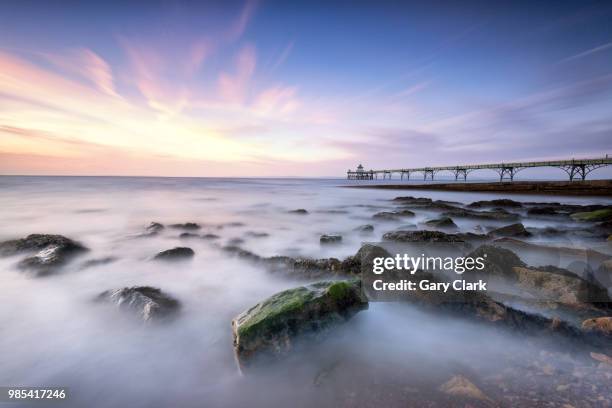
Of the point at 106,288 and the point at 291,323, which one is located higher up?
the point at 291,323

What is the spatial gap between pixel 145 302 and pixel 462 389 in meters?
4.76

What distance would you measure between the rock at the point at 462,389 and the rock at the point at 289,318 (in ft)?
5.00

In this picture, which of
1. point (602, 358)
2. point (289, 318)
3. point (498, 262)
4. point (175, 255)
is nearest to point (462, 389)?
point (602, 358)

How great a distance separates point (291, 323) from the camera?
3.65 meters

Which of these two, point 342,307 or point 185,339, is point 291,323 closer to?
point 342,307

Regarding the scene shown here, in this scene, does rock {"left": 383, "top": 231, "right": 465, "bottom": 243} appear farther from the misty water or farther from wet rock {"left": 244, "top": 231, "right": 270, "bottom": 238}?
wet rock {"left": 244, "top": 231, "right": 270, "bottom": 238}

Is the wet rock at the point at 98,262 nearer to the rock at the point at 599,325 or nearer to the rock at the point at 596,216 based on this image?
the rock at the point at 599,325

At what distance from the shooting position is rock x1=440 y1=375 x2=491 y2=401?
285cm

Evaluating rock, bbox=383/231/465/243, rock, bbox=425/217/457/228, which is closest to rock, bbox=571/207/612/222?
rock, bbox=425/217/457/228

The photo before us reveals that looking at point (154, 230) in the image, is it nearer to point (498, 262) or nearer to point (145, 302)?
point (145, 302)

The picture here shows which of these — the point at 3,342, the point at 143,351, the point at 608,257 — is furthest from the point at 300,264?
the point at 608,257

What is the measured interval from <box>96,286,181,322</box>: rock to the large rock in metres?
2.45

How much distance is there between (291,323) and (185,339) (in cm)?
187

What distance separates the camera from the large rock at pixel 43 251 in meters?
6.62
